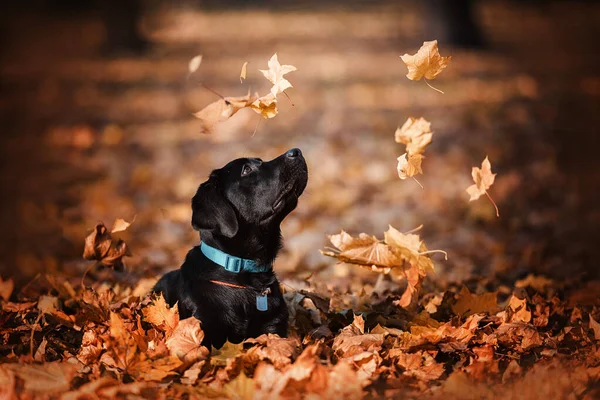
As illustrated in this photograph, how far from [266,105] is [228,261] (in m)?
0.93

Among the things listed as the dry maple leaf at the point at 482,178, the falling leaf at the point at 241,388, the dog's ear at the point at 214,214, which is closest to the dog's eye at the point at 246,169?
the dog's ear at the point at 214,214

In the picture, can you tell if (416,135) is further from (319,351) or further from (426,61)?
(319,351)

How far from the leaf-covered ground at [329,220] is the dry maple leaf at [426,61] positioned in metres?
1.26

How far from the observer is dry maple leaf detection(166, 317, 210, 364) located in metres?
4.18

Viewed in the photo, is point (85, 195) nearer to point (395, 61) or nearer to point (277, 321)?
point (277, 321)

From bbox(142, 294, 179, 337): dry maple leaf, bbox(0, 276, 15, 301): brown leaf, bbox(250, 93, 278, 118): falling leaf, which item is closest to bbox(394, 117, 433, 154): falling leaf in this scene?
bbox(250, 93, 278, 118): falling leaf

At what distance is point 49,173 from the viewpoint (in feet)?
39.6

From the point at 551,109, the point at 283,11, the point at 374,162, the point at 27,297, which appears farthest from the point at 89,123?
the point at 283,11

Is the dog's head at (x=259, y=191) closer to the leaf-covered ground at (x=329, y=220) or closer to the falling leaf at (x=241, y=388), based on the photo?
the leaf-covered ground at (x=329, y=220)

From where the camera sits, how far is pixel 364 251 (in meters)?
4.93

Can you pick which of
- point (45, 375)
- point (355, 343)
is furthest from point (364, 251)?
point (45, 375)

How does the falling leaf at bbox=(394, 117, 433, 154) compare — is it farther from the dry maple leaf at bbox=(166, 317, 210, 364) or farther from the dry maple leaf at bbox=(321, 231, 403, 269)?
the dry maple leaf at bbox=(166, 317, 210, 364)

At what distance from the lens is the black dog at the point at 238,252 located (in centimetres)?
463

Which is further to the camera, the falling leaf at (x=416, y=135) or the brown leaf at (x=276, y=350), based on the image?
the falling leaf at (x=416, y=135)
